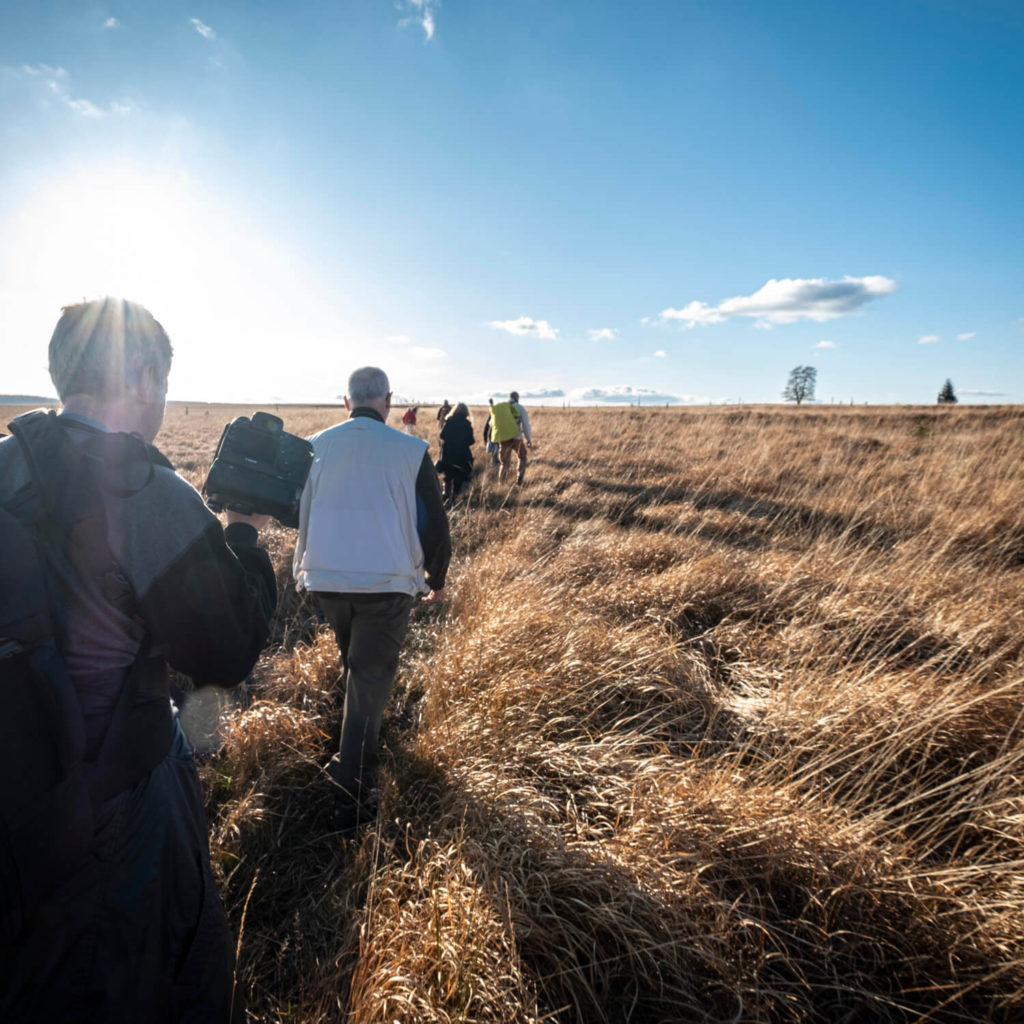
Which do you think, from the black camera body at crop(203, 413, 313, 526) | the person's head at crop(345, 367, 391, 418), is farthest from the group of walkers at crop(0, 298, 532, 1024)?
the person's head at crop(345, 367, 391, 418)

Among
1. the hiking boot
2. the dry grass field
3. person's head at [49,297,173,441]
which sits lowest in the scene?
the hiking boot

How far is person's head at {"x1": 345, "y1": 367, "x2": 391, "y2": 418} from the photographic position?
8.83ft

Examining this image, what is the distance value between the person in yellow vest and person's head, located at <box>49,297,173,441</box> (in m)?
8.63

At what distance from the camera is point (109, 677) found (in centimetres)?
114

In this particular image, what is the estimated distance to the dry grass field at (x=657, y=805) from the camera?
1.58 m

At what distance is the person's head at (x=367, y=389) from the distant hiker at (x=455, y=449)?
19.9 ft

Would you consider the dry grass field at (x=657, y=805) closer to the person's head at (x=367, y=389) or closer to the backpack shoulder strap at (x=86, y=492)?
the backpack shoulder strap at (x=86, y=492)

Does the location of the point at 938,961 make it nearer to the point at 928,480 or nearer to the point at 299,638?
the point at 299,638

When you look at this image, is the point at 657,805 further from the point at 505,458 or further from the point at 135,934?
the point at 505,458

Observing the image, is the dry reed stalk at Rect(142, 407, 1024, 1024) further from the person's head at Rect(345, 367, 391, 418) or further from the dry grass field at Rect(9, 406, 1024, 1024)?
the person's head at Rect(345, 367, 391, 418)

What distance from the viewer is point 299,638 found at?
4.36m

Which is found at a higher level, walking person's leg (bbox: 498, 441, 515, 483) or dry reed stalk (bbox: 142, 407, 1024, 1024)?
walking person's leg (bbox: 498, 441, 515, 483)

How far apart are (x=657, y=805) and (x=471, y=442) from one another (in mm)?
7818

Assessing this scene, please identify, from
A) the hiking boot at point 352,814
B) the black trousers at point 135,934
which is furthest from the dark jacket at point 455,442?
the black trousers at point 135,934
